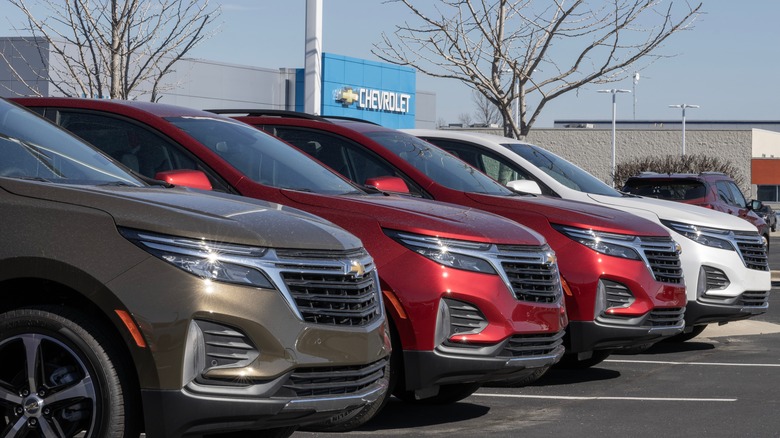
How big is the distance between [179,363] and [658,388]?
5.54 m

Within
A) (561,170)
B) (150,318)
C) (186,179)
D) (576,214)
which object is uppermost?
(561,170)

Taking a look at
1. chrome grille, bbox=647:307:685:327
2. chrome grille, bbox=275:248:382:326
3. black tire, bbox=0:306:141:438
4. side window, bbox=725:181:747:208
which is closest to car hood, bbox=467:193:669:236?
chrome grille, bbox=647:307:685:327

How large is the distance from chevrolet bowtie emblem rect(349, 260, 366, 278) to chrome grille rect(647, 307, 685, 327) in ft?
14.5

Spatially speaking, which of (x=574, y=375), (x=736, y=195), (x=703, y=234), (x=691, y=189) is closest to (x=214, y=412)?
(x=574, y=375)

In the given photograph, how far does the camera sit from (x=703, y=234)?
11.7 m

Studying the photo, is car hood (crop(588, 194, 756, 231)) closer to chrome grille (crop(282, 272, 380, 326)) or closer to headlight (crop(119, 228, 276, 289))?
chrome grille (crop(282, 272, 380, 326))

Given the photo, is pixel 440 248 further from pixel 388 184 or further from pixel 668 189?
pixel 668 189

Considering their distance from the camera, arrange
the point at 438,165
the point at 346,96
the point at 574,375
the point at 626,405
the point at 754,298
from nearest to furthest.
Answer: the point at 626,405
the point at 438,165
the point at 574,375
the point at 754,298
the point at 346,96

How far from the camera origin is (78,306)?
518 centimetres

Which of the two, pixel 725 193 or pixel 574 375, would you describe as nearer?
pixel 574 375

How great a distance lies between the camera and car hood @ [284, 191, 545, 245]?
737cm

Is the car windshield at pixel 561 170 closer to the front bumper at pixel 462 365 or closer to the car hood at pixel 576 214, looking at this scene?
the car hood at pixel 576 214

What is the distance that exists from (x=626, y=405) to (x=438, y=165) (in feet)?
7.86

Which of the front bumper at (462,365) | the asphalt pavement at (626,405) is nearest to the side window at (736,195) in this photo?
the asphalt pavement at (626,405)
